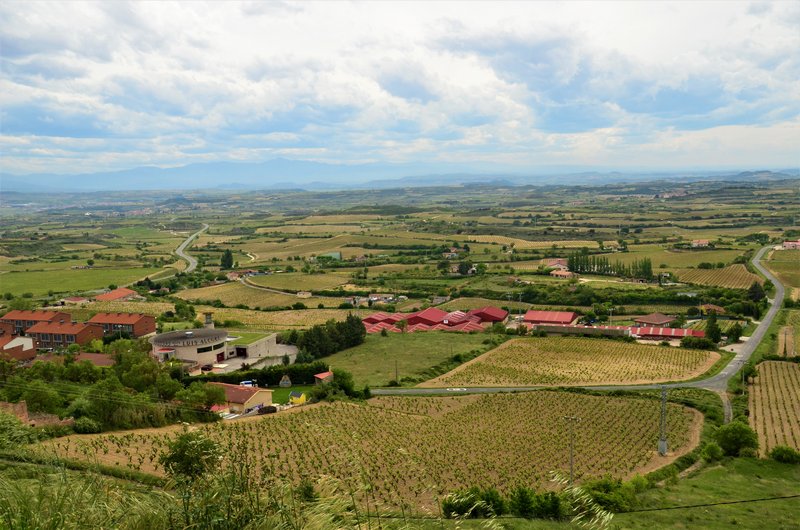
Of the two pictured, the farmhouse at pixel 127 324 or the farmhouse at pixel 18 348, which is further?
the farmhouse at pixel 127 324

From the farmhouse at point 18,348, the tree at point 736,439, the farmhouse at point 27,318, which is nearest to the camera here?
the tree at point 736,439

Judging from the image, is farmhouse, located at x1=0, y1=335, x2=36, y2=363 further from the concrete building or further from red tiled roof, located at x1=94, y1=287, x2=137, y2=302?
red tiled roof, located at x1=94, y1=287, x2=137, y2=302

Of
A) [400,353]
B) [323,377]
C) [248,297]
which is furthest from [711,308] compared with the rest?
[248,297]

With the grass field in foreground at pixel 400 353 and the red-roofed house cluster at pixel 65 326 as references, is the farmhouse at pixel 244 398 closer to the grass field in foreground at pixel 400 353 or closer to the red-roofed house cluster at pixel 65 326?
the grass field in foreground at pixel 400 353

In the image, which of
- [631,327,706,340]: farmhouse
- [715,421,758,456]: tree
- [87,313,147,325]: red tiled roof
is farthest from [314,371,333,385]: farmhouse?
[631,327,706,340]: farmhouse

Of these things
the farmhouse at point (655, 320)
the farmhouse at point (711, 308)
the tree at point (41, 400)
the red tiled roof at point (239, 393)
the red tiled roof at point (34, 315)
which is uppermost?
the tree at point (41, 400)

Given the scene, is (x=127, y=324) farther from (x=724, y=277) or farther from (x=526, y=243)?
(x=526, y=243)

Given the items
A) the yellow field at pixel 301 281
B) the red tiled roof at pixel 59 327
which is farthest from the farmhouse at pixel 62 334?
the yellow field at pixel 301 281
